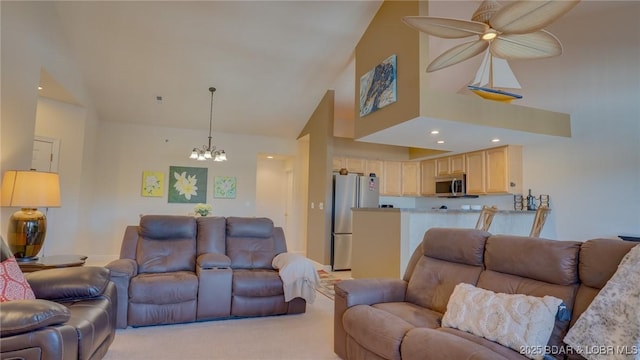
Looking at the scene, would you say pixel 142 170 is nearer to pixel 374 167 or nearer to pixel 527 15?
pixel 374 167

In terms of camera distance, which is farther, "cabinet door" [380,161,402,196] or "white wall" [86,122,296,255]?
"cabinet door" [380,161,402,196]

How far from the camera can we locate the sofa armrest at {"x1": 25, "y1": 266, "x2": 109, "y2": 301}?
2152mm

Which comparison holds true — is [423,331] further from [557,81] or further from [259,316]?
[557,81]

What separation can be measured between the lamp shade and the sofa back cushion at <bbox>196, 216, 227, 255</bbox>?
138 centimetres

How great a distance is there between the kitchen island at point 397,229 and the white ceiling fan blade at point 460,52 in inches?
74.9

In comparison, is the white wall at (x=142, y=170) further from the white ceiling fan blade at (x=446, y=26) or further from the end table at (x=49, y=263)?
the white ceiling fan blade at (x=446, y=26)

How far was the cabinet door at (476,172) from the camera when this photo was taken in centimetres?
573

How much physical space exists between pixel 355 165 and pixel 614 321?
539cm

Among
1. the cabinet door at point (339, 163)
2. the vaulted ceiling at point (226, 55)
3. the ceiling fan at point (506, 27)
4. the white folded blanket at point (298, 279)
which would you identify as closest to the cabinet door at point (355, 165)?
the cabinet door at point (339, 163)

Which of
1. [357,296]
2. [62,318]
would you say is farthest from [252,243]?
[62,318]

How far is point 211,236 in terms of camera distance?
372 cm

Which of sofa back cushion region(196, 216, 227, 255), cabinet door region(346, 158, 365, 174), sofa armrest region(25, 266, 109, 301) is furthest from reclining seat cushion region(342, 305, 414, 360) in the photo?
cabinet door region(346, 158, 365, 174)

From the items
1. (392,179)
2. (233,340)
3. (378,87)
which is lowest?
(233,340)

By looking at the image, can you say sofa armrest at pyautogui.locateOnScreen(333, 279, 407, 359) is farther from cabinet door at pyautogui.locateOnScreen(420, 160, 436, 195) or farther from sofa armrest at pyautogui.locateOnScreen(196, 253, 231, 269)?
cabinet door at pyautogui.locateOnScreen(420, 160, 436, 195)
